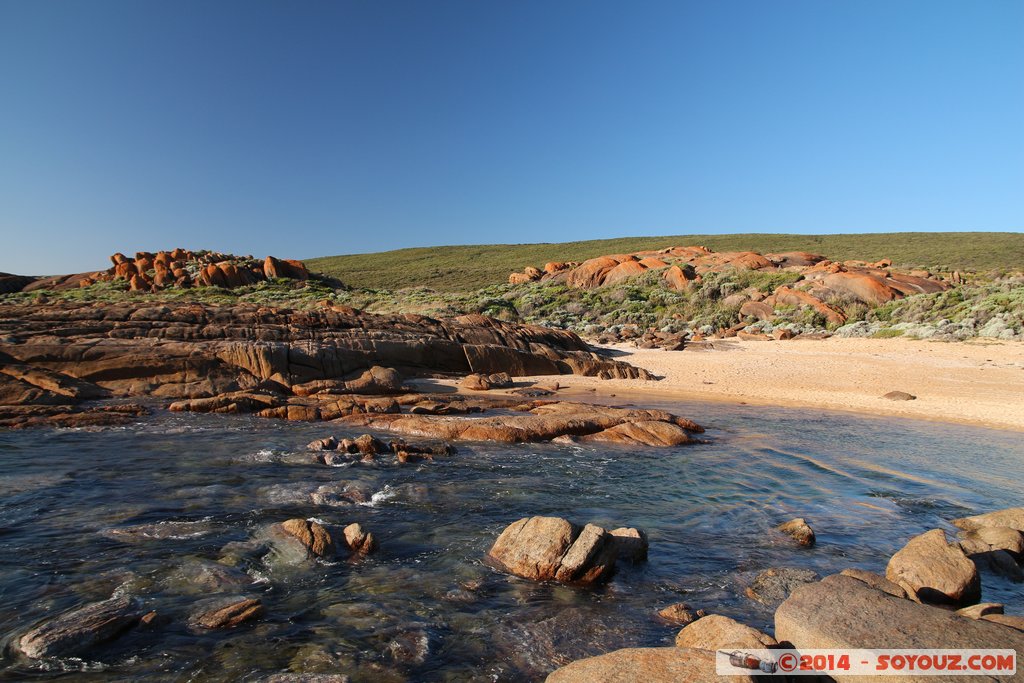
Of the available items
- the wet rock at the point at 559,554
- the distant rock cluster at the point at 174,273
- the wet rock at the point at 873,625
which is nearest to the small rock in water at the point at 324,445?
the wet rock at the point at 559,554

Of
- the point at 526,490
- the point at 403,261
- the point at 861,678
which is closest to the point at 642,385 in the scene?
the point at 526,490

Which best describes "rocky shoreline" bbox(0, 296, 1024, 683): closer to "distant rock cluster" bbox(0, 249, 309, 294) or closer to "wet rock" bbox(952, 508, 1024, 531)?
"wet rock" bbox(952, 508, 1024, 531)

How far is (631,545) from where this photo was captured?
20.6ft

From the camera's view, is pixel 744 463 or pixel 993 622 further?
pixel 744 463

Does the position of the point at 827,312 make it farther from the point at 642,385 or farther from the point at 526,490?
the point at 526,490

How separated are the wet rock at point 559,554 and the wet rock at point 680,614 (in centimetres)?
80

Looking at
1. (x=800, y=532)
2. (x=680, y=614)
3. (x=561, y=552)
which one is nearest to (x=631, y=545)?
(x=561, y=552)

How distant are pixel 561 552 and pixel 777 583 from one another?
233cm

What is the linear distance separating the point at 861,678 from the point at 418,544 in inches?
184

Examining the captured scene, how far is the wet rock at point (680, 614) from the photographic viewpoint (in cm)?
510

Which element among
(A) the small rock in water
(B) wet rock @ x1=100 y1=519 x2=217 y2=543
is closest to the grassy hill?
(A) the small rock in water

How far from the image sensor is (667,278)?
139 ft

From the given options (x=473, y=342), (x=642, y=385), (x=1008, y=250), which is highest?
(x=1008, y=250)

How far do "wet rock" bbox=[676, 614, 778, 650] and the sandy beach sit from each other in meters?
14.7
